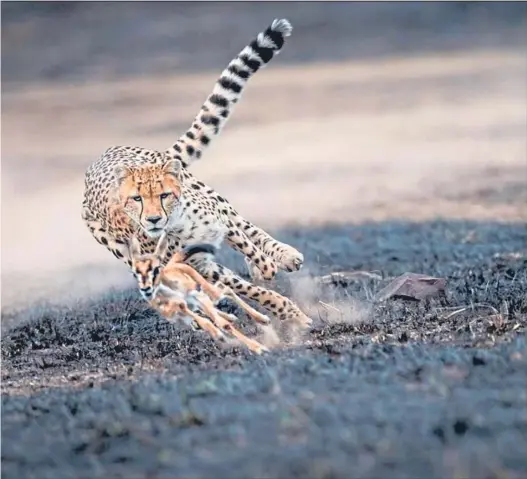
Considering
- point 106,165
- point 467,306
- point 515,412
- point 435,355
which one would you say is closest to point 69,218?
point 106,165

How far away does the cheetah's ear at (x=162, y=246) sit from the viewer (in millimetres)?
5660

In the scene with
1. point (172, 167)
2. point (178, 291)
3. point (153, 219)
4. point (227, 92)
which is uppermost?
point (227, 92)

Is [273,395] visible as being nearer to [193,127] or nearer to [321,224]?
[193,127]

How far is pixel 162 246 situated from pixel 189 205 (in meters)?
0.30

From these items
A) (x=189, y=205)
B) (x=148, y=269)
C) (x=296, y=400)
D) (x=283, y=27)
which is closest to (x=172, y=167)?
(x=189, y=205)

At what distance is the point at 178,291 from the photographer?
5559 millimetres

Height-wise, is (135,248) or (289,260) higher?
(135,248)

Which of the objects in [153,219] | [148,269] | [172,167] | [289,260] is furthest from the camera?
[289,260]

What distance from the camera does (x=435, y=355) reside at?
4.38 meters

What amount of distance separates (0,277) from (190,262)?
14.5ft

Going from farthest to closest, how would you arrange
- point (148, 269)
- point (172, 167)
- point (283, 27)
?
point (283, 27)
point (172, 167)
point (148, 269)

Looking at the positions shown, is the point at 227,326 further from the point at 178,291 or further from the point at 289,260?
the point at 289,260

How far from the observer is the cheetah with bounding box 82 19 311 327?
580 cm

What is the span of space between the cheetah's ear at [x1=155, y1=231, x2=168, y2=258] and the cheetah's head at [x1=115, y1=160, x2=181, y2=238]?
1.1 inches
